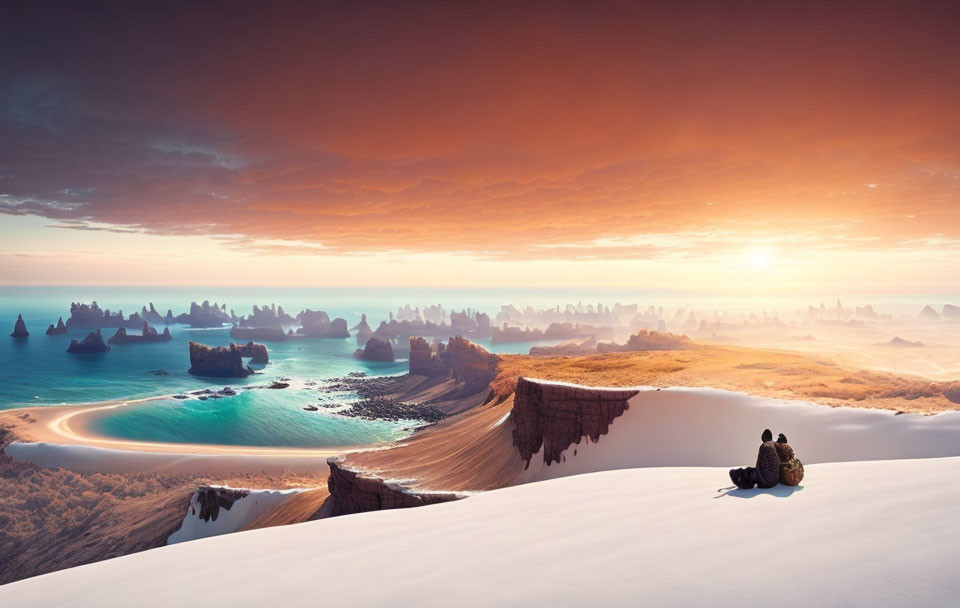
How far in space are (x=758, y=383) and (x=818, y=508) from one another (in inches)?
733

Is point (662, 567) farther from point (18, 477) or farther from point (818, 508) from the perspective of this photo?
point (18, 477)

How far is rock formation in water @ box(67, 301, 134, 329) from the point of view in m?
161

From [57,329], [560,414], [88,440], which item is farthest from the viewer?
[57,329]

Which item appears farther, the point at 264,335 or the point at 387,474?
the point at 264,335

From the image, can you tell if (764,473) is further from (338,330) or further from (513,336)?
(338,330)

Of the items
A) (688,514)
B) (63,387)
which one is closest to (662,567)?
(688,514)

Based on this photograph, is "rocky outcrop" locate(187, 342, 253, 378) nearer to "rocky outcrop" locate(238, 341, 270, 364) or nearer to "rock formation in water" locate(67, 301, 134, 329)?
"rocky outcrop" locate(238, 341, 270, 364)

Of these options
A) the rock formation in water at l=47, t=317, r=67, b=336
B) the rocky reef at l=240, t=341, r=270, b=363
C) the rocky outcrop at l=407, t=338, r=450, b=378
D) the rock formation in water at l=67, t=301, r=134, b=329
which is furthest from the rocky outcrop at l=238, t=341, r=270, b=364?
the rock formation in water at l=67, t=301, r=134, b=329

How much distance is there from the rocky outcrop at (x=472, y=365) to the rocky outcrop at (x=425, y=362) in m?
11.1

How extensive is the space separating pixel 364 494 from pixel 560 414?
808 centimetres

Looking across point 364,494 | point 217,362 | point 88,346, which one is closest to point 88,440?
point 364,494

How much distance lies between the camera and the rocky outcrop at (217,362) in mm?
94375

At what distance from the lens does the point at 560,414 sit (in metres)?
18.3

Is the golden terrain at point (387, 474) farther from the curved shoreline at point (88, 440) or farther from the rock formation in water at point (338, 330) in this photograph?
the rock formation in water at point (338, 330)
